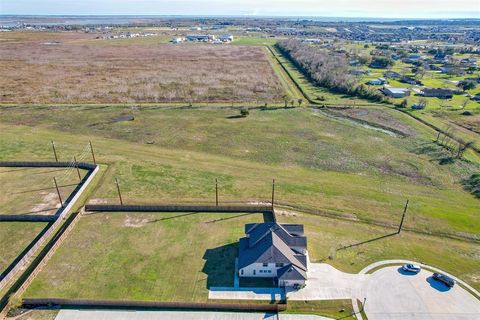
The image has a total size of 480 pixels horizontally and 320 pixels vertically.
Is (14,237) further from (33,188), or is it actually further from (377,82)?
(377,82)

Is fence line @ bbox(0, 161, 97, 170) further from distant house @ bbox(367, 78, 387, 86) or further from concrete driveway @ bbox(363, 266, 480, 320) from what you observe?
distant house @ bbox(367, 78, 387, 86)

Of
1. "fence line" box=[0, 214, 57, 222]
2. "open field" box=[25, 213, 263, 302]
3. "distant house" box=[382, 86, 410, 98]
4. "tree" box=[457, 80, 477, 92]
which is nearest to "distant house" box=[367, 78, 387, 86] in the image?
"distant house" box=[382, 86, 410, 98]

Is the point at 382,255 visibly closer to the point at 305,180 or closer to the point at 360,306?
the point at 360,306

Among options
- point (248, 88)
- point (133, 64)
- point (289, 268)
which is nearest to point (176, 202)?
point (289, 268)

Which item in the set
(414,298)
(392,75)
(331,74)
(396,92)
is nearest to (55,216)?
(414,298)

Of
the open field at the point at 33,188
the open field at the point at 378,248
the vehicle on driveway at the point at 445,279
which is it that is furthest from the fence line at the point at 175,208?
the vehicle on driveway at the point at 445,279
